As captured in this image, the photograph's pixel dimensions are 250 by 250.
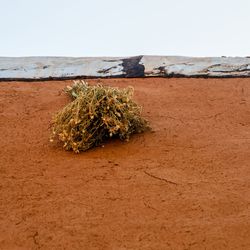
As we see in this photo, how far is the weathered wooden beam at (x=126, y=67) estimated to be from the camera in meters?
4.55

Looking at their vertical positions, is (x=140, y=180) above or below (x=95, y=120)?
below

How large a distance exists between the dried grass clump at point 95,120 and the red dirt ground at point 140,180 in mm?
74

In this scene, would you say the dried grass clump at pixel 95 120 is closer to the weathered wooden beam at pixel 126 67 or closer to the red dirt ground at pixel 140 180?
the red dirt ground at pixel 140 180

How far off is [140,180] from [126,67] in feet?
6.75

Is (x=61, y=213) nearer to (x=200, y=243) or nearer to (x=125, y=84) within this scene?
(x=200, y=243)

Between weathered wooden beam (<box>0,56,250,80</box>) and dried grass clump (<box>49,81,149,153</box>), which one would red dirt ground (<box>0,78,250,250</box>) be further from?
weathered wooden beam (<box>0,56,250,80</box>)

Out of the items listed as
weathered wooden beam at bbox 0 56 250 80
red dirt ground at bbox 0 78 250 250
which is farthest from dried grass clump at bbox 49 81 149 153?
weathered wooden beam at bbox 0 56 250 80

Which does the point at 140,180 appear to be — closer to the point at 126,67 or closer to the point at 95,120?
the point at 95,120

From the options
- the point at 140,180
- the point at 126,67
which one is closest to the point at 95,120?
the point at 140,180

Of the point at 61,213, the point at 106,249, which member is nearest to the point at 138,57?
the point at 61,213

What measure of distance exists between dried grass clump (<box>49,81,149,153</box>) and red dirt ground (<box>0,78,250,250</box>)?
7 centimetres

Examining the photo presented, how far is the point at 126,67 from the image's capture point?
470 centimetres

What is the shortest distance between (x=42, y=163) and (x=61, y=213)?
0.67m

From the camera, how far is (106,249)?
2.16 meters
